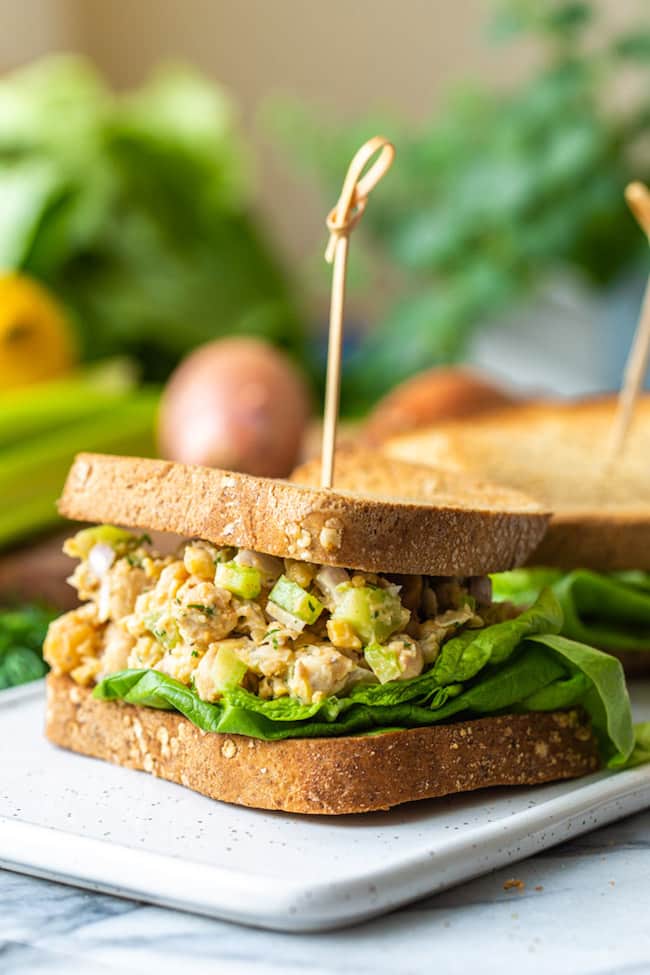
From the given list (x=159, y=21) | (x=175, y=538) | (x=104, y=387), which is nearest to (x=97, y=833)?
(x=175, y=538)

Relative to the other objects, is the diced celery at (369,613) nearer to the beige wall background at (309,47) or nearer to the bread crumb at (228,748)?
the bread crumb at (228,748)

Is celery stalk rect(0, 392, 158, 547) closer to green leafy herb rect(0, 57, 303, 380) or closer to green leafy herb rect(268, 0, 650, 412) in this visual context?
green leafy herb rect(0, 57, 303, 380)

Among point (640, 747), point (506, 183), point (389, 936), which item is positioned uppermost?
point (506, 183)

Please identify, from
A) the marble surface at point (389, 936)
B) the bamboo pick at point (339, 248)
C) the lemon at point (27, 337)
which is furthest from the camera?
the lemon at point (27, 337)

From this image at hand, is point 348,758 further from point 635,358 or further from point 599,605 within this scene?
point 635,358

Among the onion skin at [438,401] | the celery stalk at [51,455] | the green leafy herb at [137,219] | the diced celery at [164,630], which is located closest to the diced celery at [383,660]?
the diced celery at [164,630]

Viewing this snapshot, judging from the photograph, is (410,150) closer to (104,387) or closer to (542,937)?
(104,387)

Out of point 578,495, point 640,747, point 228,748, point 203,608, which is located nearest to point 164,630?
point 203,608

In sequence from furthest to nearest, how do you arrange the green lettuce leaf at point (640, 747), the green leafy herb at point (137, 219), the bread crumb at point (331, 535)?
the green leafy herb at point (137, 219), the green lettuce leaf at point (640, 747), the bread crumb at point (331, 535)
